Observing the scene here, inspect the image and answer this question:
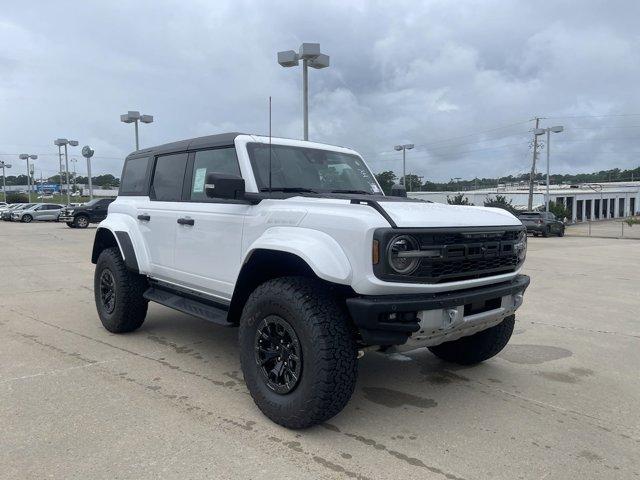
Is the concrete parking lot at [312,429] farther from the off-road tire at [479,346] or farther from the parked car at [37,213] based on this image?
the parked car at [37,213]

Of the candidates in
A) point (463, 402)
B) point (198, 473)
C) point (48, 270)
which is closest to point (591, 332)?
point (463, 402)

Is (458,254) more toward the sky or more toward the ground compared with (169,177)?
more toward the ground

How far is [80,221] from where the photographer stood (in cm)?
2942

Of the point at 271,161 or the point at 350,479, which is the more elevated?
the point at 271,161

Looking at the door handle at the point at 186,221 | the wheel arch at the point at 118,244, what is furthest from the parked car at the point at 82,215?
the door handle at the point at 186,221

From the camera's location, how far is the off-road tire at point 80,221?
96.0ft

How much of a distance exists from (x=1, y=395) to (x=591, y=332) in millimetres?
6044

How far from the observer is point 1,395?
3.94m

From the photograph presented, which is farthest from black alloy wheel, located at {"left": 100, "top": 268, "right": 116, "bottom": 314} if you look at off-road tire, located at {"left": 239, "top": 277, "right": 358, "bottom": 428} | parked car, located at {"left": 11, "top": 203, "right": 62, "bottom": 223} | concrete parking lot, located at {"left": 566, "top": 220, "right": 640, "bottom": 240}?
parked car, located at {"left": 11, "top": 203, "right": 62, "bottom": 223}

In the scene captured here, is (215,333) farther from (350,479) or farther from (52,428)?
(350,479)

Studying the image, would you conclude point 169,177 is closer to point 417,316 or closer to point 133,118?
point 417,316

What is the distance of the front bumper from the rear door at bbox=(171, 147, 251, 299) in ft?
4.23

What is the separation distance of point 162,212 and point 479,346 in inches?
124

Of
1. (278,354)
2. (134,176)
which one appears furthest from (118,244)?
(278,354)
